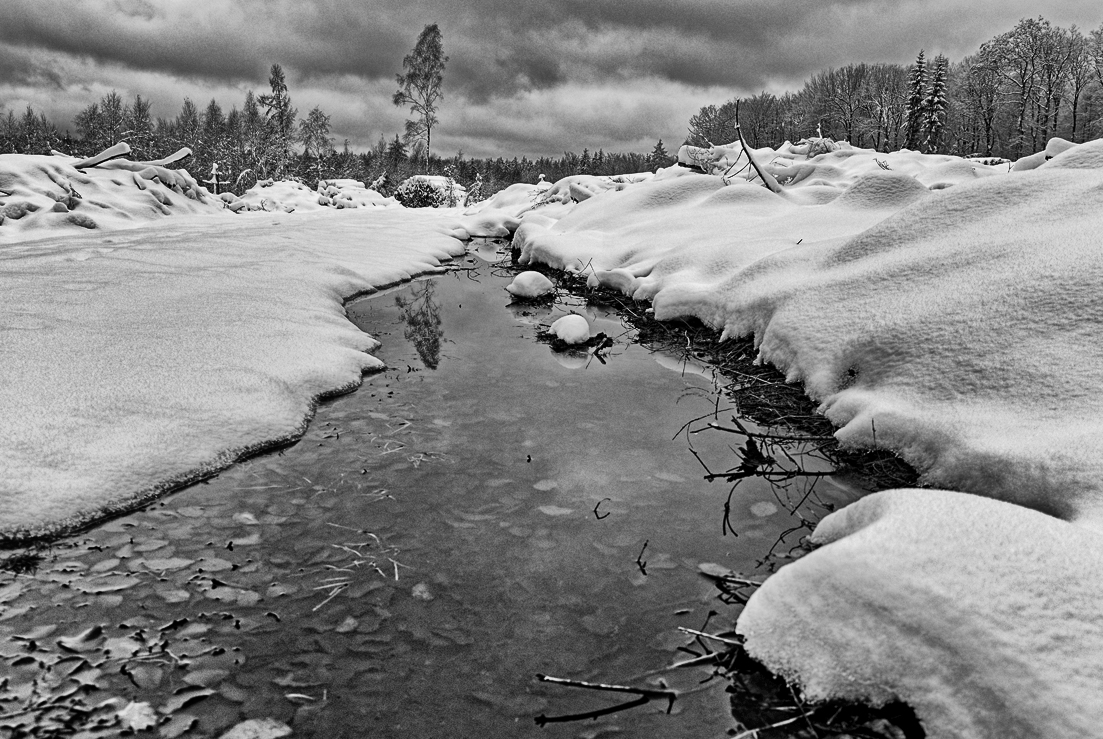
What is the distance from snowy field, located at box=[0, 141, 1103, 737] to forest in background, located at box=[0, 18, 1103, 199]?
52.6 ft

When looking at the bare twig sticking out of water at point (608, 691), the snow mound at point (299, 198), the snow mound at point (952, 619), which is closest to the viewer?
the snow mound at point (952, 619)

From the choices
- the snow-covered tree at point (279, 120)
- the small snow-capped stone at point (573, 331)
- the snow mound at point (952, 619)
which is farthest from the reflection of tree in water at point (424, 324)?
the snow-covered tree at point (279, 120)

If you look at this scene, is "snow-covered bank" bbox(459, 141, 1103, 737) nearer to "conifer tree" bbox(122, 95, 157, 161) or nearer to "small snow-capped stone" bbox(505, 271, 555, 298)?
"small snow-capped stone" bbox(505, 271, 555, 298)

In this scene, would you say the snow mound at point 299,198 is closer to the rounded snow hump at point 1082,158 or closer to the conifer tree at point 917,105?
the rounded snow hump at point 1082,158

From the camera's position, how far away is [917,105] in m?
26.7

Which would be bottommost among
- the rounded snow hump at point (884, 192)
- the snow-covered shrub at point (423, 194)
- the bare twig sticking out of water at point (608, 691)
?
the bare twig sticking out of water at point (608, 691)

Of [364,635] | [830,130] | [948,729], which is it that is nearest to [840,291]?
[948,729]

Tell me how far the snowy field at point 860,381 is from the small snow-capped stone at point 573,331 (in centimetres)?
72

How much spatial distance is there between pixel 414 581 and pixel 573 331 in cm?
297

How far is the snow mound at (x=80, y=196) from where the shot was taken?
8156 mm

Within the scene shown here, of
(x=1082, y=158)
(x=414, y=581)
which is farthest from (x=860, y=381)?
(x=1082, y=158)

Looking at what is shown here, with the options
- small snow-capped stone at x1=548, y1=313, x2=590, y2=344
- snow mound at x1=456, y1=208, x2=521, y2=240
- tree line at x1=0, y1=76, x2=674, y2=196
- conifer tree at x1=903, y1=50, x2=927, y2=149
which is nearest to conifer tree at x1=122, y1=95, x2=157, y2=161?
tree line at x1=0, y1=76, x2=674, y2=196

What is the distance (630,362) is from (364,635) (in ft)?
9.78

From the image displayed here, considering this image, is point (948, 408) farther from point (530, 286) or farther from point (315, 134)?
point (315, 134)
